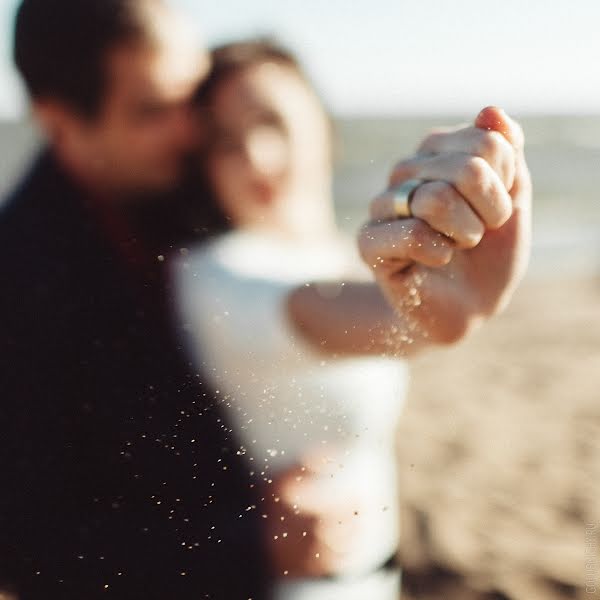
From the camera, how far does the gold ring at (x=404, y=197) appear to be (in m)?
0.70

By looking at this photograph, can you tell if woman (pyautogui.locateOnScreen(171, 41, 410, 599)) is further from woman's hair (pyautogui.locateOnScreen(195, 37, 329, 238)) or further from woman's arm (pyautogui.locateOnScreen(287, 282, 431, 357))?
woman's hair (pyautogui.locateOnScreen(195, 37, 329, 238))

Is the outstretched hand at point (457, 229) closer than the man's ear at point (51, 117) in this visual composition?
Yes

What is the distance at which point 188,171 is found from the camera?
4.78 ft

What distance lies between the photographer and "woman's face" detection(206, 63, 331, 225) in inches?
55.1

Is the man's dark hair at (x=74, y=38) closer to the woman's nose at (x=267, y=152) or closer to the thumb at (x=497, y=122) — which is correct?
the woman's nose at (x=267, y=152)

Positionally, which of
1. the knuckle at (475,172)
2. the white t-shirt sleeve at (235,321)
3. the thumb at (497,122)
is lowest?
the white t-shirt sleeve at (235,321)

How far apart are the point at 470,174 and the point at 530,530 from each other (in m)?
1.93

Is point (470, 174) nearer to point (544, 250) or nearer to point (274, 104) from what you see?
point (274, 104)

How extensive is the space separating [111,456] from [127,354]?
5.5 inches

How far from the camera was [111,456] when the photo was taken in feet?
3.05

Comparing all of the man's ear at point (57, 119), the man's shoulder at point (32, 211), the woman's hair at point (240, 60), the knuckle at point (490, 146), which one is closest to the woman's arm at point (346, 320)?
the knuckle at point (490, 146)

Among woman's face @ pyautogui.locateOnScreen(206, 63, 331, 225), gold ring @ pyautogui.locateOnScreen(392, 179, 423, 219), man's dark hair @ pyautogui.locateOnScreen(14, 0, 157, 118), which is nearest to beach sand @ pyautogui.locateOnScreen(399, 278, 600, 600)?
gold ring @ pyautogui.locateOnScreen(392, 179, 423, 219)

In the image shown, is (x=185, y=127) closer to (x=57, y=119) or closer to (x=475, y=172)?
(x=57, y=119)

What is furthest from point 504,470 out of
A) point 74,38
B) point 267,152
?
point 74,38
